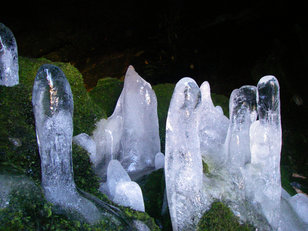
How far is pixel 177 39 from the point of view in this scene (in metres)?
Answer: 7.30

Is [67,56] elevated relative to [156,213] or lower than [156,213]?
elevated

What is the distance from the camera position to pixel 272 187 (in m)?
2.66

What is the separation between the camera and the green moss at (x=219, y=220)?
2.45 meters

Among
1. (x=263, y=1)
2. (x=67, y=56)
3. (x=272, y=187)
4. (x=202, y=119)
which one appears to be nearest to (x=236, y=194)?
(x=272, y=187)

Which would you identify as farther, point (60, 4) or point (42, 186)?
point (60, 4)

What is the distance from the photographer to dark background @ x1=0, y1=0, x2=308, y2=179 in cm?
676

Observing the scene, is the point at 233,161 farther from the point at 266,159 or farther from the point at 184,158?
the point at 184,158

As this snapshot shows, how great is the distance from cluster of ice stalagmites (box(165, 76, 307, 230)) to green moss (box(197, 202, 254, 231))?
0.05 metres

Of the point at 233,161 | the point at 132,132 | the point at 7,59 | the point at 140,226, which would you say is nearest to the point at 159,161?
the point at 132,132

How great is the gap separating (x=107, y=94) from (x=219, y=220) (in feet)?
7.86

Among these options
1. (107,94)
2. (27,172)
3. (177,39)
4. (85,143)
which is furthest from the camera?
(177,39)

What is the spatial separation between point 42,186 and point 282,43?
249 inches

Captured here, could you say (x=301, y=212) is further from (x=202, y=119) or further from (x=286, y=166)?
(x=286, y=166)

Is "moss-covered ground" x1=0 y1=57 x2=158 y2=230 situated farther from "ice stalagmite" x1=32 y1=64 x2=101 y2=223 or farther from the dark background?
the dark background
